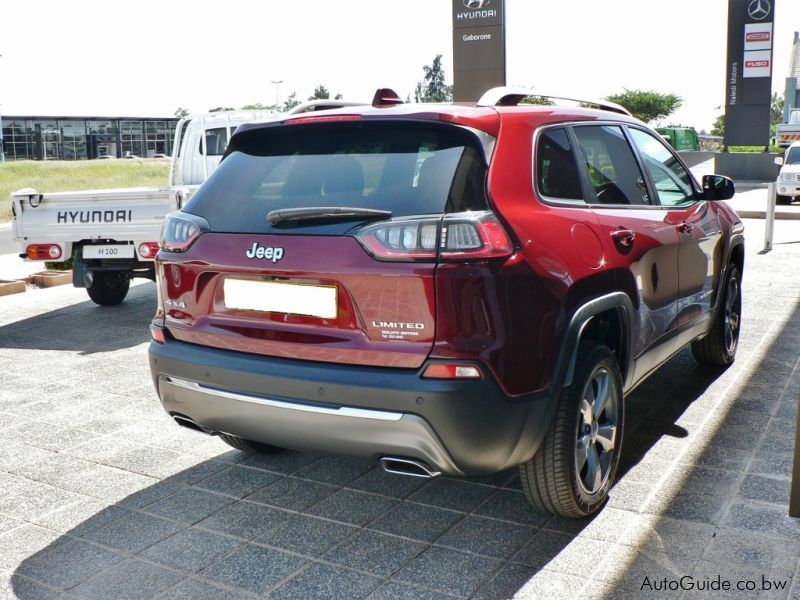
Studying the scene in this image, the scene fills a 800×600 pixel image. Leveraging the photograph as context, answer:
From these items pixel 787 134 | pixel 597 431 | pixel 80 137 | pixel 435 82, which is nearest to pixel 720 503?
pixel 597 431

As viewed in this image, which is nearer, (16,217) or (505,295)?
(505,295)

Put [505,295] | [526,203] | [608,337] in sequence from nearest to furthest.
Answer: [505,295] → [526,203] → [608,337]

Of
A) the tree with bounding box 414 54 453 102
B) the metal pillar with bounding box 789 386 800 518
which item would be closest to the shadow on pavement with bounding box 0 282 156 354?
the metal pillar with bounding box 789 386 800 518

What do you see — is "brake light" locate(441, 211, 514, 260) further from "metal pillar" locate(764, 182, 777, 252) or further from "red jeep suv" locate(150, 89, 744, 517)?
"metal pillar" locate(764, 182, 777, 252)

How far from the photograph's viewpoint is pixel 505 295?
299 centimetres

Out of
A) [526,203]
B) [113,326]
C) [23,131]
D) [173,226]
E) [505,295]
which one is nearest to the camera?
[505,295]

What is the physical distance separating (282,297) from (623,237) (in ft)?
5.09

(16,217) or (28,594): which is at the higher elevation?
(16,217)

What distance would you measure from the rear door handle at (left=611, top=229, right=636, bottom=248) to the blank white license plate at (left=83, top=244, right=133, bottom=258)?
5.77 metres

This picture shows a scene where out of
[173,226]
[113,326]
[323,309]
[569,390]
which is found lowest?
[113,326]

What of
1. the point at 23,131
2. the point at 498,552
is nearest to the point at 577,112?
the point at 498,552

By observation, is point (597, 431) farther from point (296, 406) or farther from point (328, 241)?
point (328, 241)

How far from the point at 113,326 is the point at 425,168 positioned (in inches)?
229

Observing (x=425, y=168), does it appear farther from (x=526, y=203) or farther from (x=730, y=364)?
(x=730, y=364)
